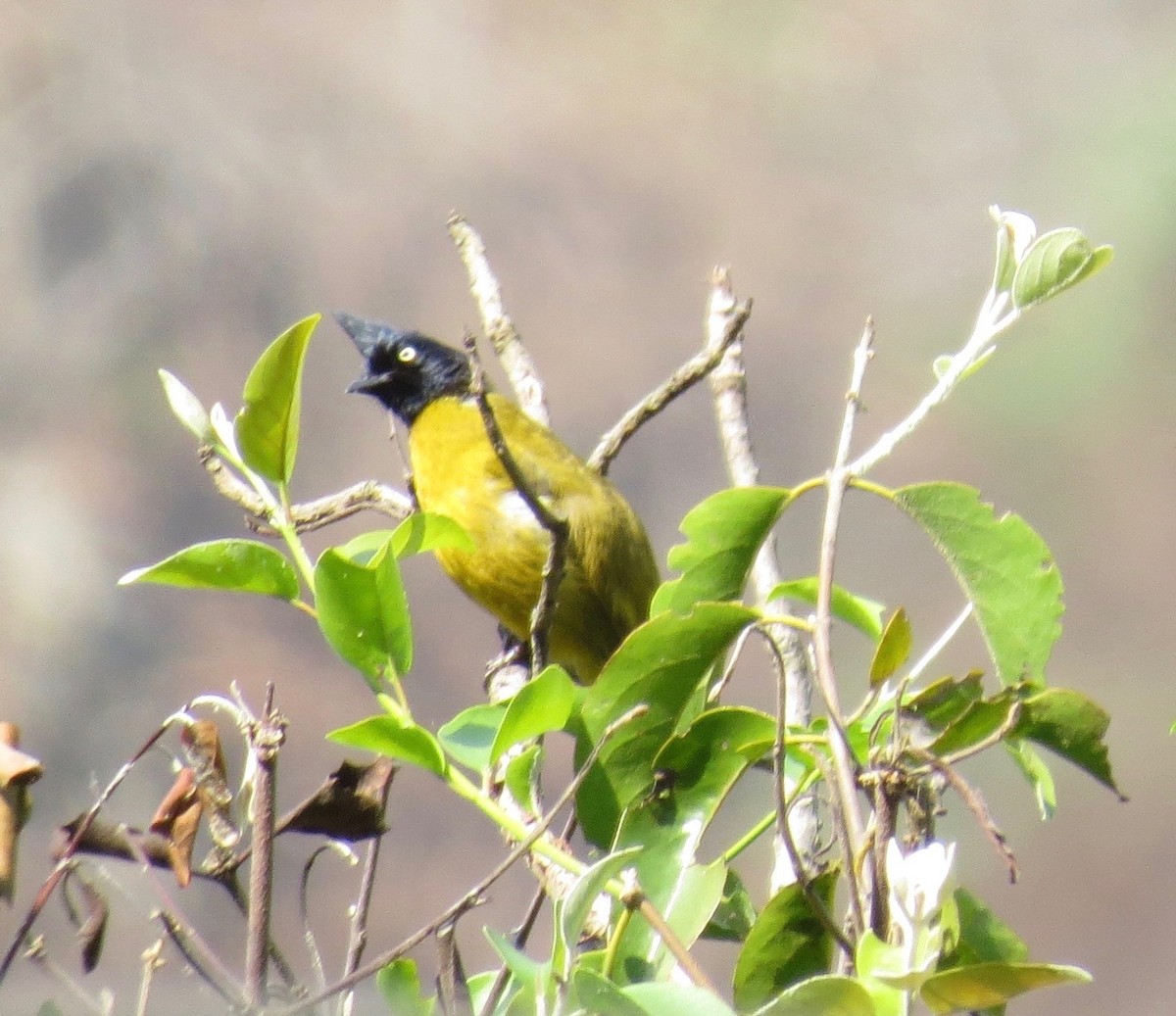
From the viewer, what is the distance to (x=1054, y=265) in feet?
2.46

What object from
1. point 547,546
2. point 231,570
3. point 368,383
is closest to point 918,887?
point 231,570

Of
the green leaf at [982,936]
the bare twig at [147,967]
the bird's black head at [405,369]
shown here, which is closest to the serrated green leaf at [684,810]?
the green leaf at [982,936]

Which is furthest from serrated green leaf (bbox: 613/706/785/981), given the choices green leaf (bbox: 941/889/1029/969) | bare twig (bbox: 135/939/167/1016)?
bare twig (bbox: 135/939/167/1016)

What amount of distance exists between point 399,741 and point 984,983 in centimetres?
27

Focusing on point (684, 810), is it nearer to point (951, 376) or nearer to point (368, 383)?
point (951, 376)

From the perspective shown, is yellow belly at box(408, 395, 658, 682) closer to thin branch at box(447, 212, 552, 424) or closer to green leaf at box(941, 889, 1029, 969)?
thin branch at box(447, 212, 552, 424)

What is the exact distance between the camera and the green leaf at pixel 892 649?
0.62 m

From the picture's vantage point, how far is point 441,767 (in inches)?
25.1

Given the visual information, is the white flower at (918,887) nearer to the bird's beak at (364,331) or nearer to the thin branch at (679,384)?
the thin branch at (679,384)

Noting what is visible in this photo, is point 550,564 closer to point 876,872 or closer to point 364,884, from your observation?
point 364,884

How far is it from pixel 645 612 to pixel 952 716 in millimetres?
1345

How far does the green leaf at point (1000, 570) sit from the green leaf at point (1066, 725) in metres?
0.05

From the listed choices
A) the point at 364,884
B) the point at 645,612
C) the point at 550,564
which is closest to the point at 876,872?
the point at 364,884

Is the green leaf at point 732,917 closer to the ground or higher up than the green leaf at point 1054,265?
closer to the ground
